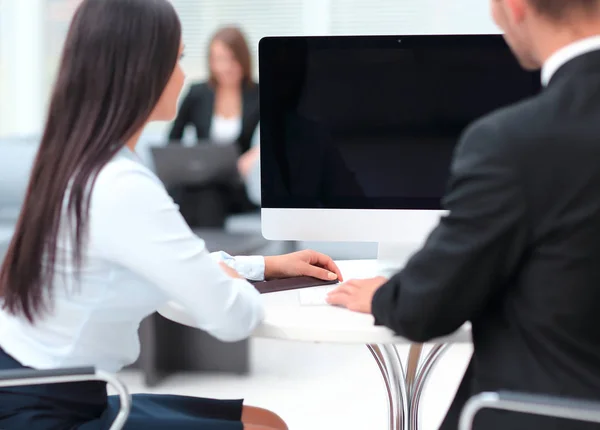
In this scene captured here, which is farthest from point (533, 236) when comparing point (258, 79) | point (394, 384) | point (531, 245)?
point (258, 79)

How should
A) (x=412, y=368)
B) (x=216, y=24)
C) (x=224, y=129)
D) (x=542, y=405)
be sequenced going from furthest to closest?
(x=216, y=24) → (x=224, y=129) → (x=412, y=368) → (x=542, y=405)

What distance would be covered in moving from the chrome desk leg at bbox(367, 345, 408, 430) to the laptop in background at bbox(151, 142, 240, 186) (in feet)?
8.56

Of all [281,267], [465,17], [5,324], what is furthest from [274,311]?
[465,17]

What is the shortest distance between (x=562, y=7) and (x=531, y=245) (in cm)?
34

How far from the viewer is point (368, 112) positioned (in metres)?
1.89

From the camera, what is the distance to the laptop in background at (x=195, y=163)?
4355 millimetres

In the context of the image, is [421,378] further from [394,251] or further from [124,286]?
[124,286]

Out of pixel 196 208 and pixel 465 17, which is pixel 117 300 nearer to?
pixel 196 208

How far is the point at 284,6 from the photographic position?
19.3 feet

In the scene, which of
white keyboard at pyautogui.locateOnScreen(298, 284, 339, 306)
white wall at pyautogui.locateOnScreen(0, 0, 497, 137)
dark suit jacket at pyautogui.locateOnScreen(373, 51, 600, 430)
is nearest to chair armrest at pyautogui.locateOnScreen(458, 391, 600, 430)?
dark suit jacket at pyautogui.locateOnScreen(373, 51, 600, 430)

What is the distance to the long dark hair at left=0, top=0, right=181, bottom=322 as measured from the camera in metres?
1.33

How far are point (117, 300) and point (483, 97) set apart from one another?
0.95 meters

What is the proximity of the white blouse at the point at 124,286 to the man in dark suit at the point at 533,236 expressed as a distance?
31 cm

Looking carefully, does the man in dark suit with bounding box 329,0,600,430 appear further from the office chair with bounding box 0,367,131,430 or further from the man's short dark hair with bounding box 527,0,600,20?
the office chair with bounding box 0,367,131,430
